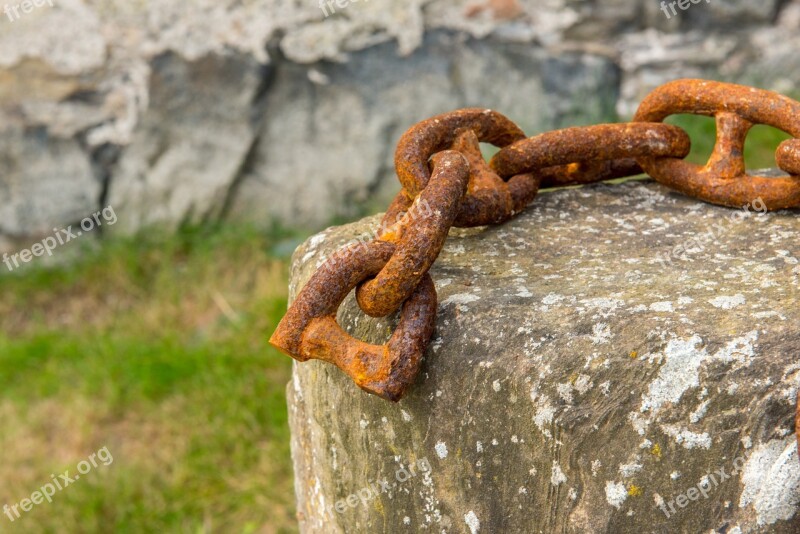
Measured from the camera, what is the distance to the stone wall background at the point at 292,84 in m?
3.43

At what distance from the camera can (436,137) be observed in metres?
1.56

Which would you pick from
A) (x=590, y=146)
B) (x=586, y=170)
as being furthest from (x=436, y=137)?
(x=586, y=170)

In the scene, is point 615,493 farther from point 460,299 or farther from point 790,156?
point 790,156

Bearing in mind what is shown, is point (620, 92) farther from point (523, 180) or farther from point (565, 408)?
point (565, 408)

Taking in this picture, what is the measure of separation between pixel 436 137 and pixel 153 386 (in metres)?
2.00

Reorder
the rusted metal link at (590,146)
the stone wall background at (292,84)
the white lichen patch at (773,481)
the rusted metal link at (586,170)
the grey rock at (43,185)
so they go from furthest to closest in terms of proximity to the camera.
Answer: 1. the grey rock at (43,185)
2. the stone wall background at (292,84)
3. the rusted metal link at (586,170)
4. the rusted metal link at (590,146)
5. the white lichen patch at (773,481)

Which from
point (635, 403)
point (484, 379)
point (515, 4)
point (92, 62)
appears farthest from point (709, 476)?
point (92, 62)

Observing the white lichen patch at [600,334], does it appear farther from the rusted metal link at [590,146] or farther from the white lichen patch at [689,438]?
the rusted metal link at [590,146]

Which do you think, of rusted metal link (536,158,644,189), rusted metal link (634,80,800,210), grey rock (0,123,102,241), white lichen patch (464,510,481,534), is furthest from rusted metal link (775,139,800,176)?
grey rock (0,123,102,241)

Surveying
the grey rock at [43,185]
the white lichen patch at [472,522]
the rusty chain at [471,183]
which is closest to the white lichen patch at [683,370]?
the rusty chain at [471,183]

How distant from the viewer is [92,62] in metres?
3.42

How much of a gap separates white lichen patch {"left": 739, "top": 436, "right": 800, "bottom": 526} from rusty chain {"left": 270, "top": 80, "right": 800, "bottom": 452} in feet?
0.27

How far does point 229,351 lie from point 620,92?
2.09 metres

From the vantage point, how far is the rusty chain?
127 centimetres
